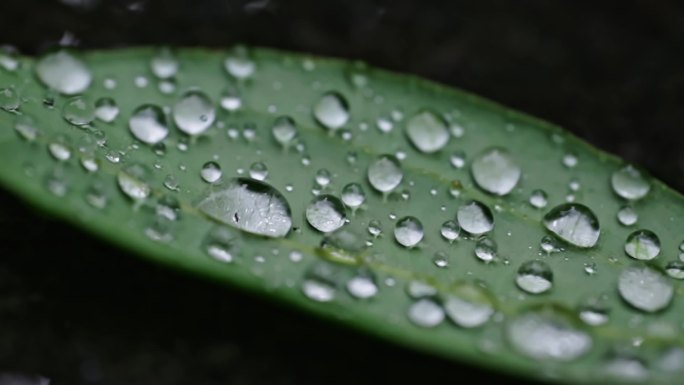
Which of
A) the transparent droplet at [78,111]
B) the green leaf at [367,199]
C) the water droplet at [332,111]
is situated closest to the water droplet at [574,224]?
the green leaf at [367,199]

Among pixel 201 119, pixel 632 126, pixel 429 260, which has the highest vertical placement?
pixel 632 126

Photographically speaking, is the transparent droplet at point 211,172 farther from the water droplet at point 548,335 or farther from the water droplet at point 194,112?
the water droplet at point 548,335

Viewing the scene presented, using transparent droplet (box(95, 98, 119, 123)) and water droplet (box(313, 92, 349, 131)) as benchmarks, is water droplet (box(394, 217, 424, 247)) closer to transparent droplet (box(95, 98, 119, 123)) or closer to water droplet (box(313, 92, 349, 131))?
water droplet (box(313, 92, 349, 131))

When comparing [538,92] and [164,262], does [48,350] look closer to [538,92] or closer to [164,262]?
[164,262]

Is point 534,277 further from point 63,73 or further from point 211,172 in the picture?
point 63,73

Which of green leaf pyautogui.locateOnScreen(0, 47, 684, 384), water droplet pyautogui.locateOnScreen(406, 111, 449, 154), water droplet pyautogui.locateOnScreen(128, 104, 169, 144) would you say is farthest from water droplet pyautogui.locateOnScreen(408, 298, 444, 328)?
water droplet pyautogui.locateOnScreen(128, 104, 169, 144)

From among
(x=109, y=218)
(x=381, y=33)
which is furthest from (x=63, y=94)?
(x=381, y=33)
